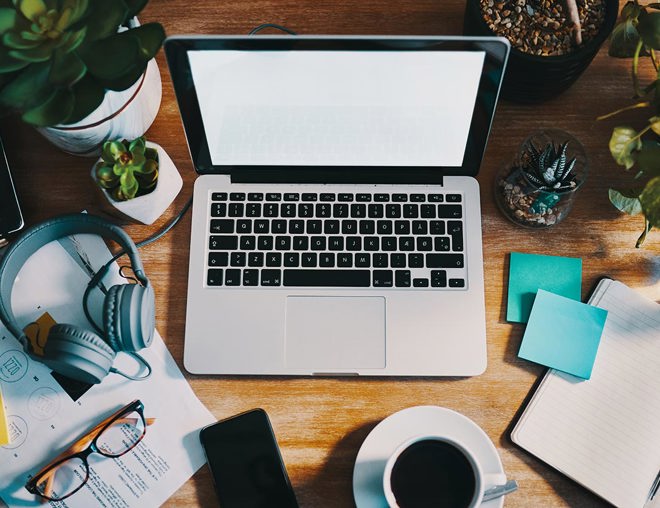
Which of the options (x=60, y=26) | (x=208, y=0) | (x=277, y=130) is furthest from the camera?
(x=208, y=0)

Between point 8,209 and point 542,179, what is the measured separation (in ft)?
2.29

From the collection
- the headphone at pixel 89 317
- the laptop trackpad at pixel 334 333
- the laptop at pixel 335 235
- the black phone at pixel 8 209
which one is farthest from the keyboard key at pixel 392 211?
the black phone at pixel 8 209

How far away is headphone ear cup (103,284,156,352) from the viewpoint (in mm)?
776

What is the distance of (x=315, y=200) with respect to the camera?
34.6 inches

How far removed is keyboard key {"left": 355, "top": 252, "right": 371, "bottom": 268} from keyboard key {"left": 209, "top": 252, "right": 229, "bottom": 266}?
172 millimetres

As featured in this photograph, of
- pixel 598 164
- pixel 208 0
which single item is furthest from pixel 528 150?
pixel 208 0

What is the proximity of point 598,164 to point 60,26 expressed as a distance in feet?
2.32

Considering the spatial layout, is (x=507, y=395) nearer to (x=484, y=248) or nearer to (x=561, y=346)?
(x=561, y=346)

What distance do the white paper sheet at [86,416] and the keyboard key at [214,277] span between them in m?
0.10

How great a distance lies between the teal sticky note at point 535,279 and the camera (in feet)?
2.82

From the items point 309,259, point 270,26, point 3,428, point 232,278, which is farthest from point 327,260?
point 3,428

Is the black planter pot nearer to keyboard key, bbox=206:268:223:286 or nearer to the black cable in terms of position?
the black cable

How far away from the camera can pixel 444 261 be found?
0.85 meters

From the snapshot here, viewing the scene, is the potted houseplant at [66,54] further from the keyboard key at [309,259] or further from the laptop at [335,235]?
the keyboard key at [309,259]
